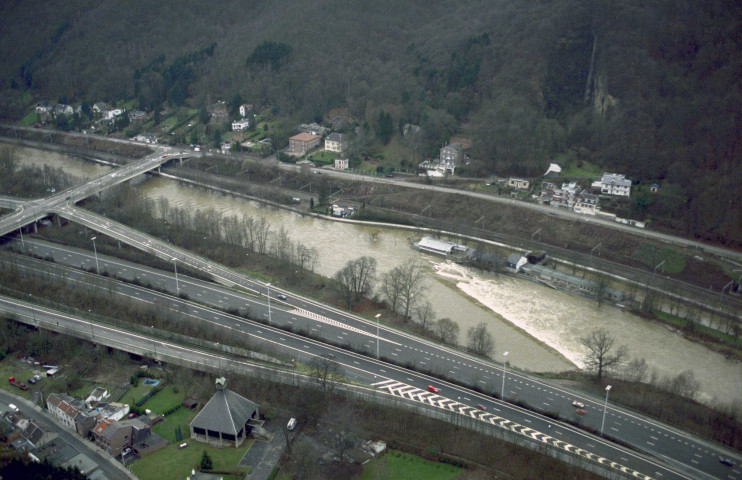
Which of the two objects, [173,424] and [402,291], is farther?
[402,291]

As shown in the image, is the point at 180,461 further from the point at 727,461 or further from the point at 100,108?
the point at 100,108

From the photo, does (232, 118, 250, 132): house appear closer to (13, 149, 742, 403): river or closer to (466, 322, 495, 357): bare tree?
(13, 149, 742, 403): river

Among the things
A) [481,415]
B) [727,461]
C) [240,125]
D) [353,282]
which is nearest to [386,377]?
[481,415]

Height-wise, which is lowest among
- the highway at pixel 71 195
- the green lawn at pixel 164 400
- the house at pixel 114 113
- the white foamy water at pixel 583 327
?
the green lawn at pixel 164 400

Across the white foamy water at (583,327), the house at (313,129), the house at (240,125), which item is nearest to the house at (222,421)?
the white foamy water at (583,327)

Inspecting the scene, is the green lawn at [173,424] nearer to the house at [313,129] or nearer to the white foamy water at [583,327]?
the white foamy water at [583,327]

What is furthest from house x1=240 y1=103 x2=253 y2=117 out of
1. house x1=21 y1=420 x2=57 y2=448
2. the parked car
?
the parked car
